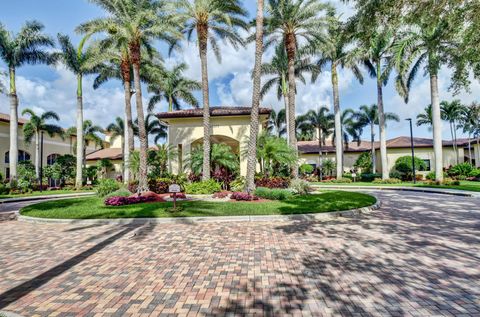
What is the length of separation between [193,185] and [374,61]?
2707cm

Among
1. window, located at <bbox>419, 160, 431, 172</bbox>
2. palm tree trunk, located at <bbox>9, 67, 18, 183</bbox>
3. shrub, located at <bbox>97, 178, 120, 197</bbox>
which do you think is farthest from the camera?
window, located at <bbox>419, 160, 431, 172</bbox>

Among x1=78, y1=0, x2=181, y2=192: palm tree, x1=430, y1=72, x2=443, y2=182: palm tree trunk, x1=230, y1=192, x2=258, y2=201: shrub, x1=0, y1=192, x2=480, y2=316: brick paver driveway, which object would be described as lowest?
x1=0, y1=192, x2=480, y2=316: brick paver driveway

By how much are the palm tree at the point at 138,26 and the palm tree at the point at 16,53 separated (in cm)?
1274

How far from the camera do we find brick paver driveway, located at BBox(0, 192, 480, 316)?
3893mm

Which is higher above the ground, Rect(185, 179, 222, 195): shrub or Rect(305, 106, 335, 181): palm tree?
Rect(305, 106, 335, 181): palm tree

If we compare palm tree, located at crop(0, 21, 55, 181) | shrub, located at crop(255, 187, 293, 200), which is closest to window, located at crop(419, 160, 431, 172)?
shrub, located at crop(255, 187, 293, 200)

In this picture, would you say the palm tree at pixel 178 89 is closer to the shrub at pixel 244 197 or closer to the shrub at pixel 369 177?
A: the shrub at pixel 244 197

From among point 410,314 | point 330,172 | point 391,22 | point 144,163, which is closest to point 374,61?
point 330,172

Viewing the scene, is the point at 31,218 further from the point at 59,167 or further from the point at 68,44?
the point at 59,167

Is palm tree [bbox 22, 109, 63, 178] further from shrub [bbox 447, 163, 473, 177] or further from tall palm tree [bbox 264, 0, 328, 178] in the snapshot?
shrub [bbox 447, 163, 473, 177]

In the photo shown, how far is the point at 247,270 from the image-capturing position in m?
5.20

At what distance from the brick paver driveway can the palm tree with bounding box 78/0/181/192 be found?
35.1 ft

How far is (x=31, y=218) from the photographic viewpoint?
11141 millimetres

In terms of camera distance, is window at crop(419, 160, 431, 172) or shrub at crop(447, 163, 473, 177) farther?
window at crop(419, 160, 431, 172)
